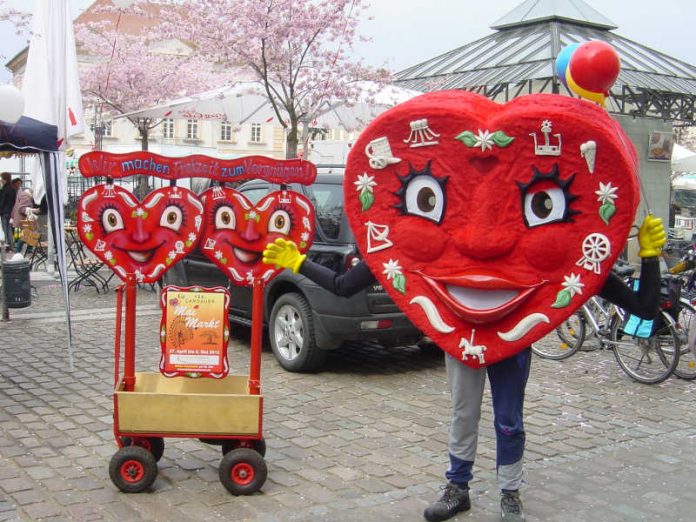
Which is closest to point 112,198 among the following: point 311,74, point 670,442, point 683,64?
point 670,442

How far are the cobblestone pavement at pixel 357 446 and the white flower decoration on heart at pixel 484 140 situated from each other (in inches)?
76.2

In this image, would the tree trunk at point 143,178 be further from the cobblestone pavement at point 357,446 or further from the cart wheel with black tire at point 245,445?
the cart wheel with black tire at point 245,445

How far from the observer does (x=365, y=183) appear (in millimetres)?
4090

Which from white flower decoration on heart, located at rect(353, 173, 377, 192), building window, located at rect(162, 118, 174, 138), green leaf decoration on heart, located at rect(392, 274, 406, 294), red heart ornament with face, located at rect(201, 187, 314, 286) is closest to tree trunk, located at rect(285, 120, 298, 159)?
red heart ornament with face, located at rect(201, 187, 314, 286)

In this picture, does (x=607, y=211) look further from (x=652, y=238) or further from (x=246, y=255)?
(x=246, y=255)

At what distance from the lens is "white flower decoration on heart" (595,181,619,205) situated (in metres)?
3.59

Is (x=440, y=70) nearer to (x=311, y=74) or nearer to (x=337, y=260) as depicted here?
(x=311, y=74)

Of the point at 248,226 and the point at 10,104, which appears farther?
the point at 10,104

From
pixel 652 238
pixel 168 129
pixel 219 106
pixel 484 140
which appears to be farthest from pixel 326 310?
pixel 168 129

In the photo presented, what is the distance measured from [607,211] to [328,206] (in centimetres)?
404

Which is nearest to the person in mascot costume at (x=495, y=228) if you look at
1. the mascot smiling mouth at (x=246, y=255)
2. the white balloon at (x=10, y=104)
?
the mascot smiling mouth at (x=246, y=255)

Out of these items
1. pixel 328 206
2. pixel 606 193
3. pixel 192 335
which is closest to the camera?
pixel 606 193

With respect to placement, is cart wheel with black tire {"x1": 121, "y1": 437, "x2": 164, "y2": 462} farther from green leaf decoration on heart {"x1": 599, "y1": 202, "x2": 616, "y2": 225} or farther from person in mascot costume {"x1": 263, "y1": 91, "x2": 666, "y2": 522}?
green leaf decoration on heart {"x1": 599, "y1": 202, "x2": 616, "y2": 225}

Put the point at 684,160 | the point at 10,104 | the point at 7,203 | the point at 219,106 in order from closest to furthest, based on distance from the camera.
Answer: the point at 10,104
the point at 219,106
the point at 7,203
the point at 684,160
